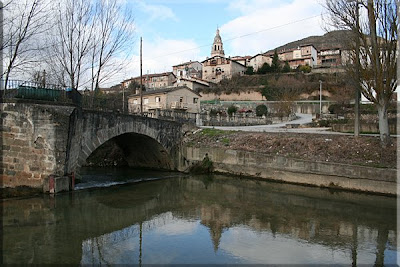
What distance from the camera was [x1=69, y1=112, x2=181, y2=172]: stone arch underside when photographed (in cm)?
1656

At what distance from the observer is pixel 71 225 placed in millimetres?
11070

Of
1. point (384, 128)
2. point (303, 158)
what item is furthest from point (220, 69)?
point (384, 128)

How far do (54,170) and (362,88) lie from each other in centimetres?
1577

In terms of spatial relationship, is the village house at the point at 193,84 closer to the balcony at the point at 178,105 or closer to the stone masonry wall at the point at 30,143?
the balcony at the point at 178,105

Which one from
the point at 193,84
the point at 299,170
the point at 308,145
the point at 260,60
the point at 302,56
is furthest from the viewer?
the point at 302,56

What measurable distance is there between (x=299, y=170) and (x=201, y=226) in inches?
362

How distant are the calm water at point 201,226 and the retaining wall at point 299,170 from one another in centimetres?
77

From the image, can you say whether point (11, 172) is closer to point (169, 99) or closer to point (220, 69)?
point (169, 99)

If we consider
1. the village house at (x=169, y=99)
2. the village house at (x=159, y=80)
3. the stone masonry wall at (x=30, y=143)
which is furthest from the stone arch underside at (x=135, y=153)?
the village house at (x=159, y=80)

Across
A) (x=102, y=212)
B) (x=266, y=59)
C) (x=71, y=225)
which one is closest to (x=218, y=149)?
(x=102, y=212)

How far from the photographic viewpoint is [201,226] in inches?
448

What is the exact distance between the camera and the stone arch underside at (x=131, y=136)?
1656 cm

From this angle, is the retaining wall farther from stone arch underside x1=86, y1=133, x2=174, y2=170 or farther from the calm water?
stone arch underside x1=86, y1=133, x2=174, y2=170

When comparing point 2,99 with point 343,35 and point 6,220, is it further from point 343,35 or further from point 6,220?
point 343,35
